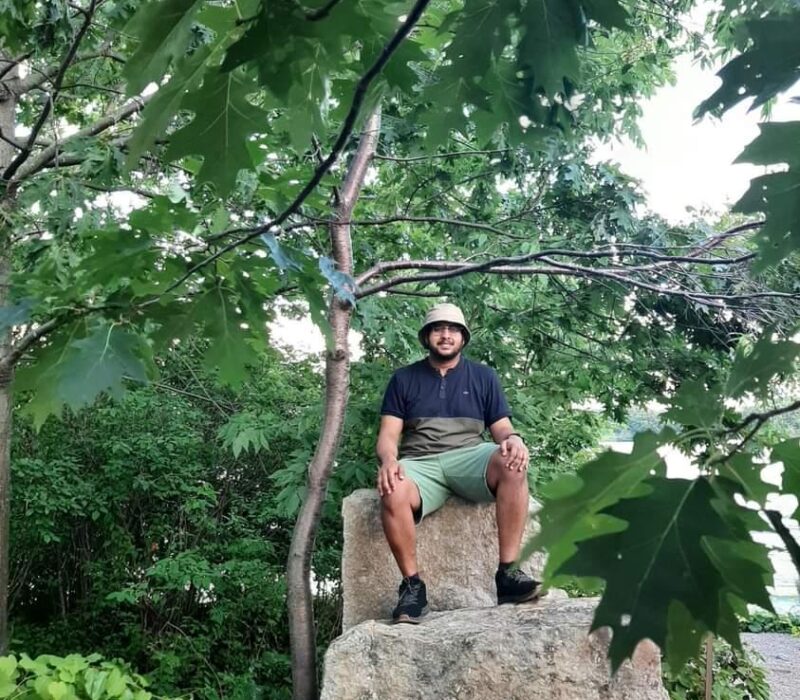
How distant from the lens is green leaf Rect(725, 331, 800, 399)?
66 cm

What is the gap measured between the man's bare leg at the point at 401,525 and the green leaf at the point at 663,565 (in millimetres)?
2681

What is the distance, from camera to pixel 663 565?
0.57 metres

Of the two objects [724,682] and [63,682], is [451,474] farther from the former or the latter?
[724,682]

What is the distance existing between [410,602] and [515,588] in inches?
17.6

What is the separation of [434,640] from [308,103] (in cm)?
240

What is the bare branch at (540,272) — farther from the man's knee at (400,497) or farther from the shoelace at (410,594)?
the shoelace at (410,594)

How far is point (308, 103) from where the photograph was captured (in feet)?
3.73

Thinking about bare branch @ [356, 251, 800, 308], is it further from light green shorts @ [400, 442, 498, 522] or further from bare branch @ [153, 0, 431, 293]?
bare branch @ [153, 0, 431, 293]

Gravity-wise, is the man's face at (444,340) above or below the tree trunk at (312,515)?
above

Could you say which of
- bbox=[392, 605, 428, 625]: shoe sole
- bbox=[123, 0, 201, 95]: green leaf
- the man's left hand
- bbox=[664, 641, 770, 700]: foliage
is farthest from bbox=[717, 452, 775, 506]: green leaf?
bbox=[664, 641, 770, 700]: foliage

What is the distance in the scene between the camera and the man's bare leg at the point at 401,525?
10.6ft

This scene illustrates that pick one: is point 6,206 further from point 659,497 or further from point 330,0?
point 659,497

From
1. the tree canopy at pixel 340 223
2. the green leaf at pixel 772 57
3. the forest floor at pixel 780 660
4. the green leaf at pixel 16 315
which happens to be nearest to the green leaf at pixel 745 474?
the tree canopy at pixel 340 223

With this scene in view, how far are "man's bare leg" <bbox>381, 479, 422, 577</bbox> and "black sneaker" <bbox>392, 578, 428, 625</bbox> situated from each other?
2.0 inches
